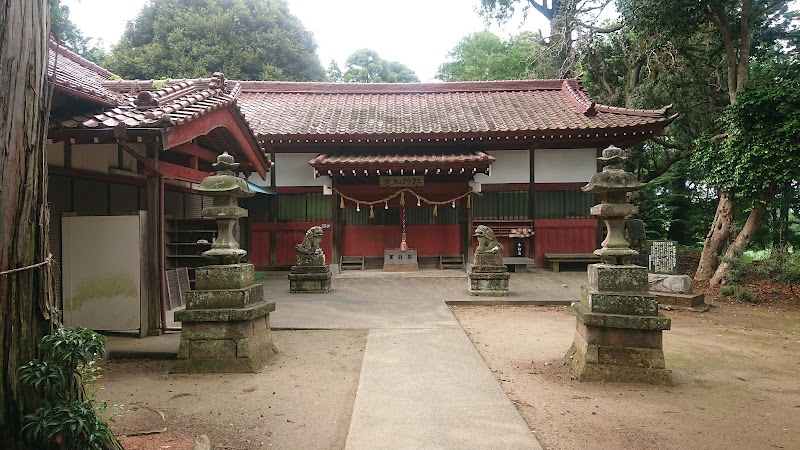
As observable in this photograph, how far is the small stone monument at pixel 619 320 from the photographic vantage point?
4.35 meters

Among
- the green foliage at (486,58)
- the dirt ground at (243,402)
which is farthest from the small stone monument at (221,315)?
the green foliage at (486,58)

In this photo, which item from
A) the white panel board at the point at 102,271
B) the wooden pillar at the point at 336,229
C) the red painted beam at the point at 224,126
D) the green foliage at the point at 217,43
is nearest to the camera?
the red painted beam at the point at 224,126

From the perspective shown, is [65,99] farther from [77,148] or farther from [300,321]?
[300,321]

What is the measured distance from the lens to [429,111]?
551 inches

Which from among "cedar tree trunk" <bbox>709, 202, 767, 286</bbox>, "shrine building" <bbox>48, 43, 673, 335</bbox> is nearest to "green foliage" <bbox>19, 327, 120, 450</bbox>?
"shrine building" <bbox>48, 43, 673, 335</bbox>

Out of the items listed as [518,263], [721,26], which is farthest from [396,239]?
[721,26]

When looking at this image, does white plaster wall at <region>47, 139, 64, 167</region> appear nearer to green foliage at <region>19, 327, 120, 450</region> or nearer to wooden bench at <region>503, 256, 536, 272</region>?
green foliage at <region>19, 327, 120, 450</region>

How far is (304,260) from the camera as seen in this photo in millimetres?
9547

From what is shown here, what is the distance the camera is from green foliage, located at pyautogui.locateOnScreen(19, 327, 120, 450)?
226 cm

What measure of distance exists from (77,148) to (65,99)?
3.10 feet

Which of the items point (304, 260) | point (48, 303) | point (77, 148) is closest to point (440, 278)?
point (304, 260)

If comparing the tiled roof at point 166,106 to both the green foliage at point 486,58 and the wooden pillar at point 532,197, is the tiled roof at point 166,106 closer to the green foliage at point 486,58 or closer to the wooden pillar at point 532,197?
the wooden pillar at point 532,197

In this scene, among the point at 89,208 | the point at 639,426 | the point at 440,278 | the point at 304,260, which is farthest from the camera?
the point at 440,278

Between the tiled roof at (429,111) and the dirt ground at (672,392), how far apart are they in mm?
6667
